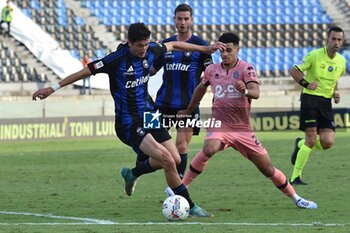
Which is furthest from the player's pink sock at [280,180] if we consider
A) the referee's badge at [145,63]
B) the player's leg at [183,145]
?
the referee's badge at [145,63]

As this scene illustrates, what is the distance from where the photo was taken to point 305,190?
12953 mm

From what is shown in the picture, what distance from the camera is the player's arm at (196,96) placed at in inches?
432

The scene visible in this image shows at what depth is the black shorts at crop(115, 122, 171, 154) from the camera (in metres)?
10.2

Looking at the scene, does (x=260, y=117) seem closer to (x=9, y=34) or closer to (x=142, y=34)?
(x=9, y=34)

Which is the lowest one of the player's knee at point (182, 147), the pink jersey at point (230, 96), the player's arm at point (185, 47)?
the player's knee at point (182, 147)

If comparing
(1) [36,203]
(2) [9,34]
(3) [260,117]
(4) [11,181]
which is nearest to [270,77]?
(3) [260,117]

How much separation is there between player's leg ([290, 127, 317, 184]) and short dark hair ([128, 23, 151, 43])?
4596 millimetres

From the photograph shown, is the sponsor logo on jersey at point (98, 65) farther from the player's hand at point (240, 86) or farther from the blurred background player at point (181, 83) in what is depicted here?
the blurred background player at point (181, 83)

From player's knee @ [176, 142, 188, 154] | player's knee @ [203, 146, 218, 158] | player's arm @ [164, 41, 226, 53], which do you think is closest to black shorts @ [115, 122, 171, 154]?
player's knee @ [203, 146, 218, 158]

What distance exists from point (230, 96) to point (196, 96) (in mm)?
649

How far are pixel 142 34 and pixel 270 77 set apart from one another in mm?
25539

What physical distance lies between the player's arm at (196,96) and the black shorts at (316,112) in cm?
291

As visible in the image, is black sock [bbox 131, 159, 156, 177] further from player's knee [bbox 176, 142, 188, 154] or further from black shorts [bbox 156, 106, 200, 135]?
black shorts [bbox 156, 106, 200, 135]

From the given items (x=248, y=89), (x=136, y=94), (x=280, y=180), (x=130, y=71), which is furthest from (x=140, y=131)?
(x=280, y=180)
